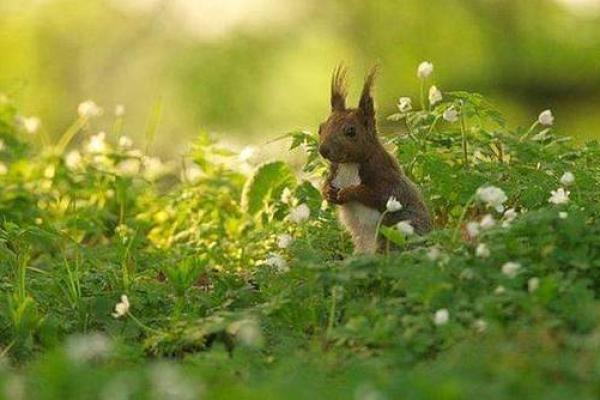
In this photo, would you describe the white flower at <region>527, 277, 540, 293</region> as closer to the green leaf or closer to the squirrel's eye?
the squirrel's eye

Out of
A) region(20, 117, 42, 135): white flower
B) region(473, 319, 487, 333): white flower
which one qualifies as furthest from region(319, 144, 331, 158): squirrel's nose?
region(20, 117, 42, 135): white flower

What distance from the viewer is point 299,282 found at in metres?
6.95

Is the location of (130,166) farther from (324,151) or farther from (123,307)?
(123,307)

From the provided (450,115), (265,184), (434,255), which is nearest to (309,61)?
(265,184)

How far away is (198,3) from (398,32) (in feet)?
7.65

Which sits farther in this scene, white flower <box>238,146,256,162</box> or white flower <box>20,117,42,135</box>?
white flower <box>20,117,42,135</box>

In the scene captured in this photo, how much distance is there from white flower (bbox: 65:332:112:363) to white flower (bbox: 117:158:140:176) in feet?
12.1

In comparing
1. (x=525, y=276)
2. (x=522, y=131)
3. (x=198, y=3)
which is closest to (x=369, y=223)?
(x=522, y=131)

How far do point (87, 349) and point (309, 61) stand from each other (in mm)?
12365

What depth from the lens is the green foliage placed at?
17.2 ft

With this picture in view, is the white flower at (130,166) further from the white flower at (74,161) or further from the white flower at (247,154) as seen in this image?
the white flower at (247,154)

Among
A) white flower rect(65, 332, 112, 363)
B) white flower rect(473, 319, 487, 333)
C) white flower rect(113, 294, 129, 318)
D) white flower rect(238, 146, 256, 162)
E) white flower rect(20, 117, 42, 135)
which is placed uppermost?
white flower rect(20, 117, 42, 135)

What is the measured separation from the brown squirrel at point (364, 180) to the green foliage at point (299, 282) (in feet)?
0.75

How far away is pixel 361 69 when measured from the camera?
18047 mm
